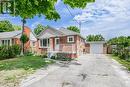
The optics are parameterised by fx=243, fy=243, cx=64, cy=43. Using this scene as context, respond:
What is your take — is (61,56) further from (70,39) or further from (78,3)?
(78,3)

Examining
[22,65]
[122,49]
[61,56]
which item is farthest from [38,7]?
[122,49]

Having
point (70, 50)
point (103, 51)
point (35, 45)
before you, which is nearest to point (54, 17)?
point (70, 50)

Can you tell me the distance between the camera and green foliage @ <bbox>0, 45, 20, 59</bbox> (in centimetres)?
3513

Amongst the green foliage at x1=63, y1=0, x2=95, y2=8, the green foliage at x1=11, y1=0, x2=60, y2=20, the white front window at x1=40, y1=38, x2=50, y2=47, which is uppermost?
the green foliage at x1=63, y1=0, x2=95, y2=8

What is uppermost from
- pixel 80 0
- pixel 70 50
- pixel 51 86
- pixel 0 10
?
pixel 80 0

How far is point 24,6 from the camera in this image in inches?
880

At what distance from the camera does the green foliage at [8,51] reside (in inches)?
1383

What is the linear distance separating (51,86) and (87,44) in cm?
5605

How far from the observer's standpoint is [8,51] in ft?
121

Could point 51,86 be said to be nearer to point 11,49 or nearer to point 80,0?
point 80,0

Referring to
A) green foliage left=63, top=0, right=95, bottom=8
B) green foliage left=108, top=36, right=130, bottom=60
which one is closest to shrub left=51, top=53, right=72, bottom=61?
green foliage left=108, top=36, right=130, bottom=60

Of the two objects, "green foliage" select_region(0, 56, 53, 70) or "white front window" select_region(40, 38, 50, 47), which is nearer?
"green foliage" select_region(0, 56, 53, 70)

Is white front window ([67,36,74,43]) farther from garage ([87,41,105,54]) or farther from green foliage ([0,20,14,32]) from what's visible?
green foliage ([0,20,14,32])

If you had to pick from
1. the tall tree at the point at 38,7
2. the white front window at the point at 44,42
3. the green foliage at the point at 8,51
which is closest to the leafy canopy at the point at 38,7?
the tall tree at the point at 38,7
